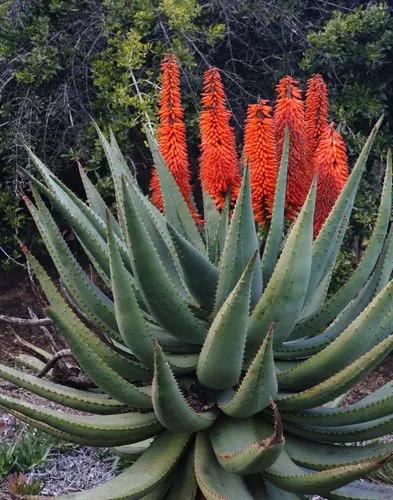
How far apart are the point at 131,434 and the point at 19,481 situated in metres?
1.43

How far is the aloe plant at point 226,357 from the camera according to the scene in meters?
1.59

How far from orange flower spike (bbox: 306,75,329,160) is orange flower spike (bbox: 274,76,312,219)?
5 cm

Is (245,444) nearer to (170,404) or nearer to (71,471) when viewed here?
(170,404)

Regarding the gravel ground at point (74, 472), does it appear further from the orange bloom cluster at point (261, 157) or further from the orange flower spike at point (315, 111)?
the orange flower spike at point (315, 111)

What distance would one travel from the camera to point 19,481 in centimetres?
300

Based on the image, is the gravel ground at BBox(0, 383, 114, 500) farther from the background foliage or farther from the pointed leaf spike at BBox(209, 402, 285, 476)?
the background foliage

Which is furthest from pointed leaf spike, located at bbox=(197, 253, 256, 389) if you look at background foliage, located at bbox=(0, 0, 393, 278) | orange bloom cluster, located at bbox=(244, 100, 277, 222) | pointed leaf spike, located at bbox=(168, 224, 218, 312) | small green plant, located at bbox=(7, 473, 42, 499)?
background foliage, located at bbox=(0, 0, 393, 278)

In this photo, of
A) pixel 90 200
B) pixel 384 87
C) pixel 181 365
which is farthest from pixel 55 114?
pixel 181 365

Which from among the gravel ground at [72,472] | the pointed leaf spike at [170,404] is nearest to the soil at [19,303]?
the gravel ground at [72,472]

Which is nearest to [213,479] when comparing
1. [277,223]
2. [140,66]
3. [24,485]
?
[277,223]

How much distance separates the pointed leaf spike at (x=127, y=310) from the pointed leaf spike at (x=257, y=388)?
9.5 inches

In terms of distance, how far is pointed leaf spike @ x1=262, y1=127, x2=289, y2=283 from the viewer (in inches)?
75.1

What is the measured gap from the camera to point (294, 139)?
6.77 ft

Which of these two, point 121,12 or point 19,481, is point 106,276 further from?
point 121,12
